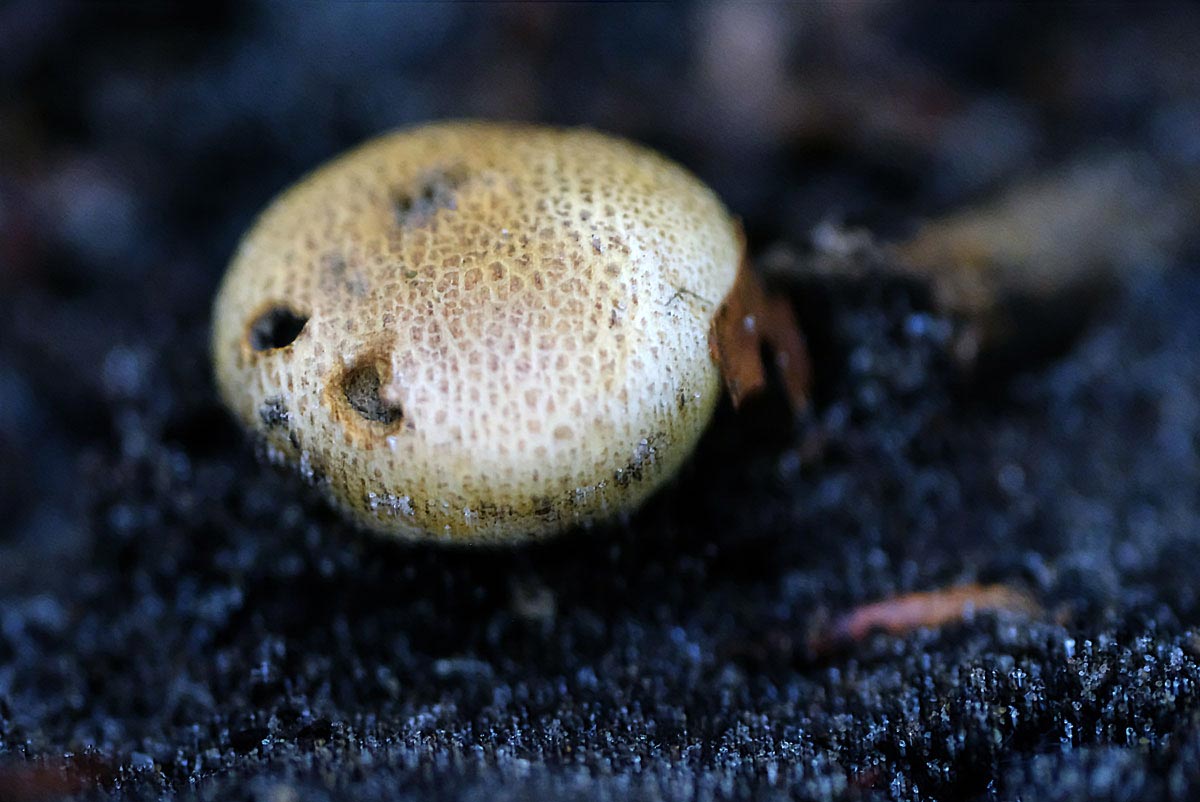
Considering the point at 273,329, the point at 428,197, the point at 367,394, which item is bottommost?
the point at 367,394

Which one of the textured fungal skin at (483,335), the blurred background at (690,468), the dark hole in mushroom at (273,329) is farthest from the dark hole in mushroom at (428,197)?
the blurred background at (690,468)

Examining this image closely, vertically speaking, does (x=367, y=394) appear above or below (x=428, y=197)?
below

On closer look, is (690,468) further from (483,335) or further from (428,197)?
(428,197)

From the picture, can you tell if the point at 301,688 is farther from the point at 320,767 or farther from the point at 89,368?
the point at 89,368

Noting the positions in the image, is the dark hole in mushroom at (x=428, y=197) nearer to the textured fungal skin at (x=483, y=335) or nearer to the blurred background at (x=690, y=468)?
the textured fungal skin at (x=483, y=335)

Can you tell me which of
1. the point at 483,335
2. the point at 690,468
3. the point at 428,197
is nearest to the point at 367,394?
the point at 483,335

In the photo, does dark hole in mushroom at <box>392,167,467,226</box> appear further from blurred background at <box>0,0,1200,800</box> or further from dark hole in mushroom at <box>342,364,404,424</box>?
blurred background at <box>0,0,1200,800</box>

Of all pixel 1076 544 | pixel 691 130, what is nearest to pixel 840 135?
pixel 691 130
